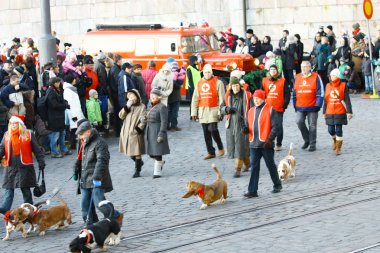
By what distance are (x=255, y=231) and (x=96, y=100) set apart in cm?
988

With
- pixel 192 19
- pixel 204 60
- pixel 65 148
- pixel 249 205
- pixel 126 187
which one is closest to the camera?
pixel 249 205

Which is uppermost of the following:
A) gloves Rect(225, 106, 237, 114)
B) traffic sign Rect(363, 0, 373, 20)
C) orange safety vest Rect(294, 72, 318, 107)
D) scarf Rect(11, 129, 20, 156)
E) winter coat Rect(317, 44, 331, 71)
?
traffic sign Rect(363, 0, 373, 20)

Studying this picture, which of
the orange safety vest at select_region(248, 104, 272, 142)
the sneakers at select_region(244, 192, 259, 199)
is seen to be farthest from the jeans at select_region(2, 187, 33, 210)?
the orange safety vest at select_region(248, 104, 272, 142)

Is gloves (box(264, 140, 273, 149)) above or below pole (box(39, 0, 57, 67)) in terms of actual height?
below

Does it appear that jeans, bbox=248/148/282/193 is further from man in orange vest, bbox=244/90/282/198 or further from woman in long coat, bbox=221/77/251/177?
woman in long coat, bbox=221/77/251/177

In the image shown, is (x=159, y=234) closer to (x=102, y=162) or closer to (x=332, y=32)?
(x=102, y=162)

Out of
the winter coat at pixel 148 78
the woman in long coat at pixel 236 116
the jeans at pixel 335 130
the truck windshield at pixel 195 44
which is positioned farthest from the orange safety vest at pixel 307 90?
the truck windshield at pixel 195 44

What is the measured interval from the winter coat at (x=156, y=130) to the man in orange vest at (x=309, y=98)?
127 inches

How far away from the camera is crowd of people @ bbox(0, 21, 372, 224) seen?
1566 centimetres

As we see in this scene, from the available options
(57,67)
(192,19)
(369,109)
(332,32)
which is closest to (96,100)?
(57,67)

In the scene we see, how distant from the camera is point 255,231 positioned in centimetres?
1417

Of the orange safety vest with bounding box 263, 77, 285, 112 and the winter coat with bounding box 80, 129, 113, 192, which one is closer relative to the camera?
the winter coat with bounding box 80, 129, 113, 192

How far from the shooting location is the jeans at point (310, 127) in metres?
20.9

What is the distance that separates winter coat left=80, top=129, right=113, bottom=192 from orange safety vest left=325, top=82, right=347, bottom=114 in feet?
23.1
